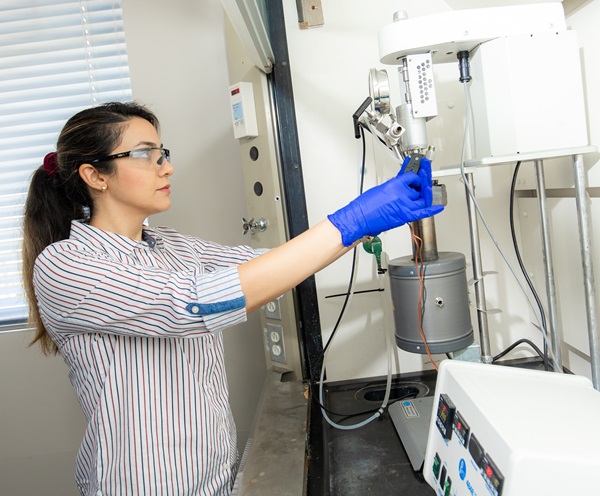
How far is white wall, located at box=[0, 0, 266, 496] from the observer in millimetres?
1900

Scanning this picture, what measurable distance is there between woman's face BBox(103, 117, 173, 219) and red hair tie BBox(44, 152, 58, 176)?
0.14 m

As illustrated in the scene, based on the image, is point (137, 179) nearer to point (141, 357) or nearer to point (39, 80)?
point (141, 357)

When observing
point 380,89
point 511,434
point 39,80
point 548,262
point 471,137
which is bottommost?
point 511,434

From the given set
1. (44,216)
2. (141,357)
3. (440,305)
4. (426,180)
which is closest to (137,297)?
(141,357)

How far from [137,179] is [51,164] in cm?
22

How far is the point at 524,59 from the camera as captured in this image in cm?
105

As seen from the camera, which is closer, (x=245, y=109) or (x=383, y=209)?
(x=383, y=209)

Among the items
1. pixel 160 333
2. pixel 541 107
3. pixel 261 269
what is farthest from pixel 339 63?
pixel 160 333

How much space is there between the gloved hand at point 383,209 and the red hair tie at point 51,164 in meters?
0.64

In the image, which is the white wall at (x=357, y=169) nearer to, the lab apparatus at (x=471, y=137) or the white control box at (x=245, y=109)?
the white control box at (x=245, y=109)

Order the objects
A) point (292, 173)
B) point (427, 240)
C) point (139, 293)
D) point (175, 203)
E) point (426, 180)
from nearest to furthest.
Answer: point (139, 293), point (426, 180), point (427, 240), point (292, 173), point (175, 203)

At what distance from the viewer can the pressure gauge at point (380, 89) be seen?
3.72ft

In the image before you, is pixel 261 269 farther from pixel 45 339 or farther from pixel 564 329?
pixel 564 329

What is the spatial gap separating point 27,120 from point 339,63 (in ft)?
4.53
